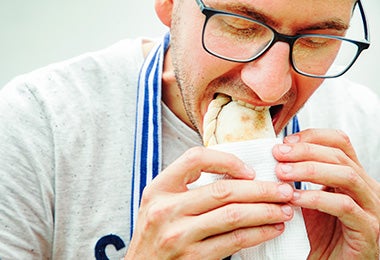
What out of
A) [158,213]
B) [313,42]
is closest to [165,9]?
[313,42]

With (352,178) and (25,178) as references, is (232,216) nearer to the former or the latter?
(352,178)

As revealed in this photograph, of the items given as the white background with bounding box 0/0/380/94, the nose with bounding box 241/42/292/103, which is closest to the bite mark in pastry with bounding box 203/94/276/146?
the nose with bounding box 241/42/292/103

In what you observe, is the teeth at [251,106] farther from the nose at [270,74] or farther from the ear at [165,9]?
the ear at [165,9]

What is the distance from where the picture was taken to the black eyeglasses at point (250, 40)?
125cm

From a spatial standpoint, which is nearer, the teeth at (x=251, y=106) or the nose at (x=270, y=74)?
the nose at (x=270, y=74)

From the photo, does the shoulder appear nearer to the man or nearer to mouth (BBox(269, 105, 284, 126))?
the man

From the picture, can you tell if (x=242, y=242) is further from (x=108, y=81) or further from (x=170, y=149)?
(x=108, y=81)

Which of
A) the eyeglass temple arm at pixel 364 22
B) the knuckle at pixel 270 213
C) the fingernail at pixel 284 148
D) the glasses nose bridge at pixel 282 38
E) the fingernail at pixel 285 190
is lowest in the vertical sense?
the knuckle at pixel 270 213

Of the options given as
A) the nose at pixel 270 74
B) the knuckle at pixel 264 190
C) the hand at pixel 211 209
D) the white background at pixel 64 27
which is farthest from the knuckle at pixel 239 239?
the white background at pixel 64 27

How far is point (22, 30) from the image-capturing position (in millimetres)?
3045

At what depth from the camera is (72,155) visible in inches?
61.9

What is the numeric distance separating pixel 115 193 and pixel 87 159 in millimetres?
137

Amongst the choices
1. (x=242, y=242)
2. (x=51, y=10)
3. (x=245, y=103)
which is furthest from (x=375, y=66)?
(x=242, y=242)

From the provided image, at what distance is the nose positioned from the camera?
122cm
